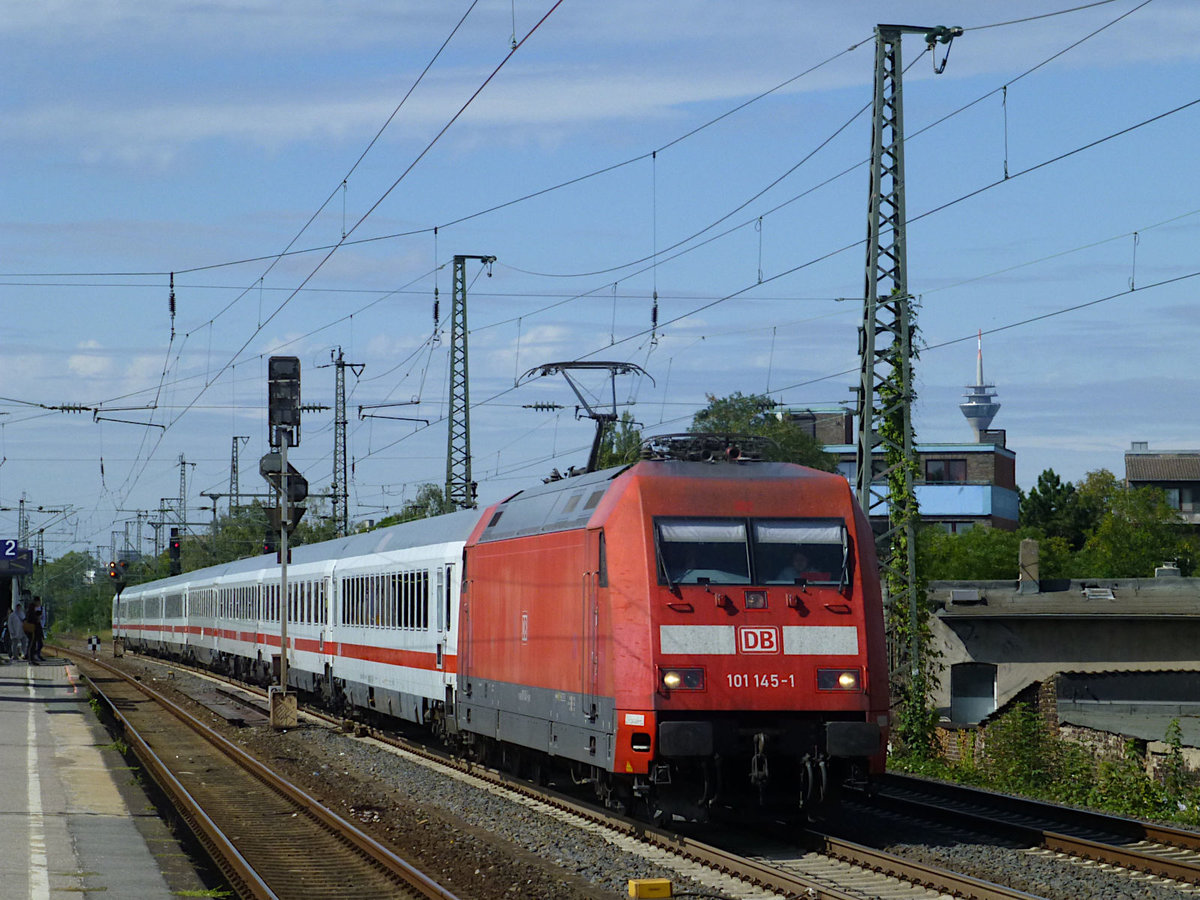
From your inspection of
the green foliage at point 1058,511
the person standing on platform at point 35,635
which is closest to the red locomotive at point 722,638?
the person standing on platform at point 35,635

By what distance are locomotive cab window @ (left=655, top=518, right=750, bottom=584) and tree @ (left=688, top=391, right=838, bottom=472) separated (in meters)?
64.5

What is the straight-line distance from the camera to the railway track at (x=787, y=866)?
36.4 feet

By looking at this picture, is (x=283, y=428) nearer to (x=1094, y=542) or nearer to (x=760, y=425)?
(x=760, y=425)

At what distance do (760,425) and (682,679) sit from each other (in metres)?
72.6

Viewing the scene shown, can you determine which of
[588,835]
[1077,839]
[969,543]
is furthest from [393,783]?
[969,543]

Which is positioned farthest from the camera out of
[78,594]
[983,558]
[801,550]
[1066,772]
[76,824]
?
[78,594]

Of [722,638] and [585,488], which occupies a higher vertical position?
[585,488]

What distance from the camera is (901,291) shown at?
73.4 ft

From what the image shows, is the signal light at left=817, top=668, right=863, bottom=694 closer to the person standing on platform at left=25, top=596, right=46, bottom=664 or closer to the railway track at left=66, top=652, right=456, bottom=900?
the railway track at left=66, top=652, right=456, bottom=900

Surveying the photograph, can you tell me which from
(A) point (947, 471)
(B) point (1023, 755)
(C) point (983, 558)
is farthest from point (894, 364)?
(A) point (947, 471)

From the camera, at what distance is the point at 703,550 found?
1356cm

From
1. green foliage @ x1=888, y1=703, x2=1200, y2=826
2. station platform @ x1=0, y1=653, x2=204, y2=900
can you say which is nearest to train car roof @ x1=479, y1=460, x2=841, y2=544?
station platform @ x1=0, y1=653, x2=204, y2=900

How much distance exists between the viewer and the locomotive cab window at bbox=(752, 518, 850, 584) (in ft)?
44.5

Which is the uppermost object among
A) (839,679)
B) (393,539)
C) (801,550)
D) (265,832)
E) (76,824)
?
(393,539)
